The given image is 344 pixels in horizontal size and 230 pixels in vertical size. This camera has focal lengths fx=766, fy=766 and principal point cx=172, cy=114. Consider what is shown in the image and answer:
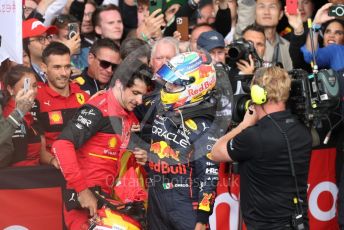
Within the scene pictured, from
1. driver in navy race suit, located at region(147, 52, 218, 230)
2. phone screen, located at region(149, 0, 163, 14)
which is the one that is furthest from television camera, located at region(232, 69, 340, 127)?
phone screen, located at region(149, 0, 163, 14)

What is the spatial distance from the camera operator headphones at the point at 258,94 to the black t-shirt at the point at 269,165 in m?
0.17

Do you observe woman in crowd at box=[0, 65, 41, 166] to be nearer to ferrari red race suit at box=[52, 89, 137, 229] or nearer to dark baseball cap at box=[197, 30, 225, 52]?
ferrari red race suit at box=[52, 89, 137, 229]

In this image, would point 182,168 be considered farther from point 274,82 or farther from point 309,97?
point 309,97

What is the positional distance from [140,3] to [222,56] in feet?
7.83

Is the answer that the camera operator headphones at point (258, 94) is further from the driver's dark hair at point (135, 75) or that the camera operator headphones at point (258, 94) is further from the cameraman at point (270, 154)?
the driver's dark hair at point (135, 75)

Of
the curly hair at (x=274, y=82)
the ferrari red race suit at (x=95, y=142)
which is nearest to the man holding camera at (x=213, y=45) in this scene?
the ferrari red race suit at (x=95, y=142)

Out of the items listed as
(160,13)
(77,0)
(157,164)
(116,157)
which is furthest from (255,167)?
(77,0)

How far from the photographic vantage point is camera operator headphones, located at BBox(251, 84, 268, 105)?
20.1ft

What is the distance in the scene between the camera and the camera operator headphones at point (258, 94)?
20.1 feet

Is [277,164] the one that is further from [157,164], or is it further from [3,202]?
[3,202]

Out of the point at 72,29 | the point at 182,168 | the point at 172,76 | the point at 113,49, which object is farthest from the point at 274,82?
the point at 72,29

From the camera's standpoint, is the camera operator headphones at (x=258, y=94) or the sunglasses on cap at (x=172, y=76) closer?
the camera operator headphones at (x=258, y=94)

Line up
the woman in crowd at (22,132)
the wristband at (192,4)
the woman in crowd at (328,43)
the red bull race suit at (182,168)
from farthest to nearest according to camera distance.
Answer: the wristband at (192,4) → the woman in crowd at (328,43) → the woman in crowd at (22,132) → the red bull race suit at (182,168)

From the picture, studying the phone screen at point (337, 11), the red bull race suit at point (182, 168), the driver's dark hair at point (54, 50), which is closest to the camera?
the red bull race suit at point (182, 168)
